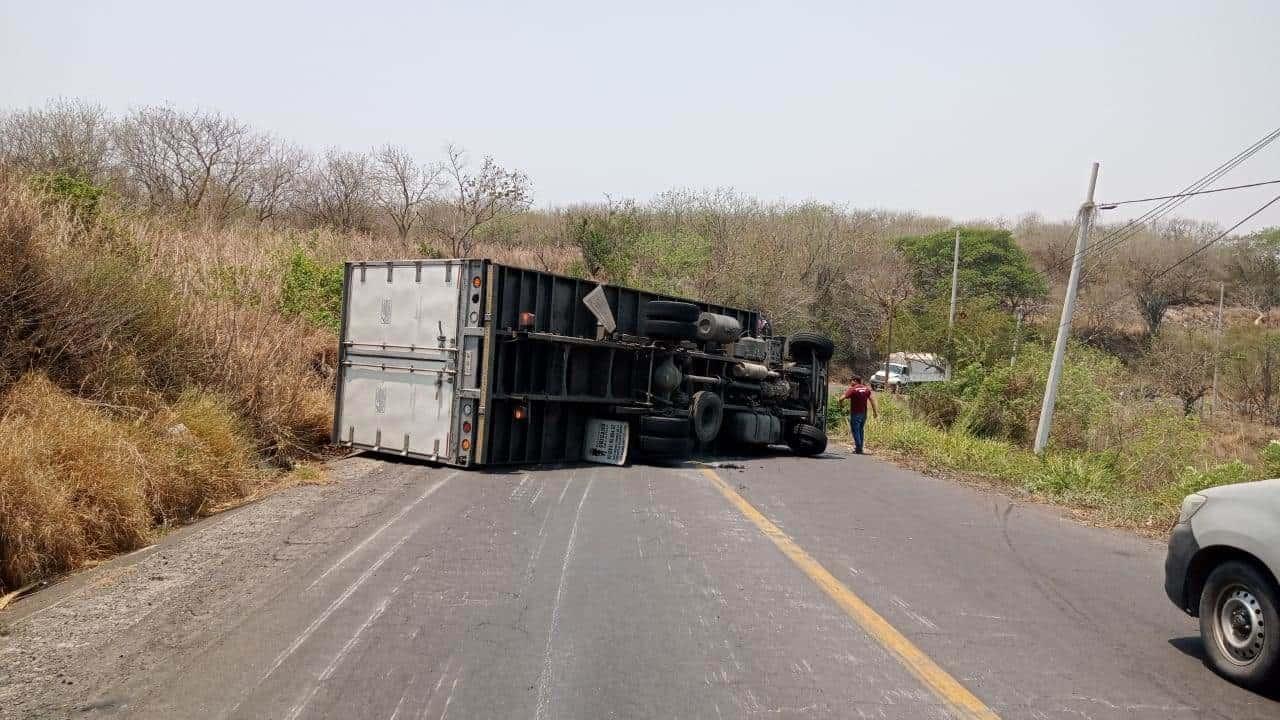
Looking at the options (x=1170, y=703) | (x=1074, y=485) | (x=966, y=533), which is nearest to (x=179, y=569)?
(x=1170, y=703)

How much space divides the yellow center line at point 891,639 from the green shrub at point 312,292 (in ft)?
42.1

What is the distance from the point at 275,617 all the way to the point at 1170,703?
16.9ft

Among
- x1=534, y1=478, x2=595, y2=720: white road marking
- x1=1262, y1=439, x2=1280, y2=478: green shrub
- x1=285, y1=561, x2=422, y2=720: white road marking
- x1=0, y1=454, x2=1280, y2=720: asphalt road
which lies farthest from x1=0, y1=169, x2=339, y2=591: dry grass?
x1=1262, y1=439, x2=1280, y2=478: green shrub

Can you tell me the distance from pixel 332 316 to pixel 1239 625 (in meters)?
17.3

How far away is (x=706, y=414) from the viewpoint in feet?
54.0

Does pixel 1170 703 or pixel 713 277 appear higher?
pixel 713 277

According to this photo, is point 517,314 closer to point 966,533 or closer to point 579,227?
point 966,533

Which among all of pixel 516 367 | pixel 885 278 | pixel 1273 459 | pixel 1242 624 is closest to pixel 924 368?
pixel 1273 459

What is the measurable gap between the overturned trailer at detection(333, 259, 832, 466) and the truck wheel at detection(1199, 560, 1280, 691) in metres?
9.31

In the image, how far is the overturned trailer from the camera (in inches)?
513

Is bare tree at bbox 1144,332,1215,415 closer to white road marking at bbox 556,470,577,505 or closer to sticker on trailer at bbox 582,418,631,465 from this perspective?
sticker on trailer at bbox 582,418,631,465

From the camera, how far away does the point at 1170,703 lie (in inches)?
187

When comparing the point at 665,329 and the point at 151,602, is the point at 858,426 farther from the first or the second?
the point at 151,602

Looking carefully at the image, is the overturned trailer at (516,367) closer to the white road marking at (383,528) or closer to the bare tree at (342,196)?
the white road marking at (383,528)
